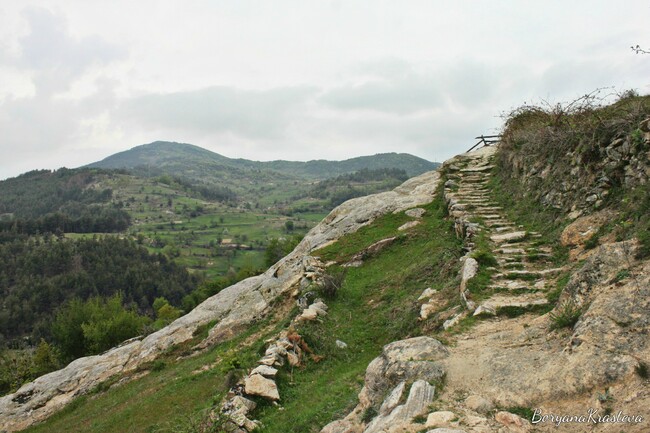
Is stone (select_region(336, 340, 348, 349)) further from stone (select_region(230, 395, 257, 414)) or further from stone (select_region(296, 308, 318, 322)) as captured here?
stone (select_region(230, 395, 257, 414))

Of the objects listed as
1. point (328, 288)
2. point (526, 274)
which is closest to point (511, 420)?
point (526, 274)

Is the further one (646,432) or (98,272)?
(98,272)

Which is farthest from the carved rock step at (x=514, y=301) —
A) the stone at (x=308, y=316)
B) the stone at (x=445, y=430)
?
the stone at (x=308, y=316)

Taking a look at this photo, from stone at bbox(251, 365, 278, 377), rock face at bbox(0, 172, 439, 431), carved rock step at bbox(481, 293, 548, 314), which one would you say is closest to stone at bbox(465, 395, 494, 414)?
carved rock step at bbox(481, 293, 548, 314)

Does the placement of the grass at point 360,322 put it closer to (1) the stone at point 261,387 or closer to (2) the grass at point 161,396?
(1) the stone at point 261,387

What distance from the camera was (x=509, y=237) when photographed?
16.5 m

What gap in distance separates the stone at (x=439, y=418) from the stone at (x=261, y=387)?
686 cm

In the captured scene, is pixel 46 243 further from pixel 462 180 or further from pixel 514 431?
pixel 514 431

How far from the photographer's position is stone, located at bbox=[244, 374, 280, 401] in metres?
12.2

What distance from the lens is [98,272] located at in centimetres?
15425

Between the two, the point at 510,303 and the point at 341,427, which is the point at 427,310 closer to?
the point at 510,303

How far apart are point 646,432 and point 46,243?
223m

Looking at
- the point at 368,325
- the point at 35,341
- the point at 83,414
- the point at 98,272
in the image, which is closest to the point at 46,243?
the point at 98,272

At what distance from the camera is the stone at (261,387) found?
1224 centimetres
